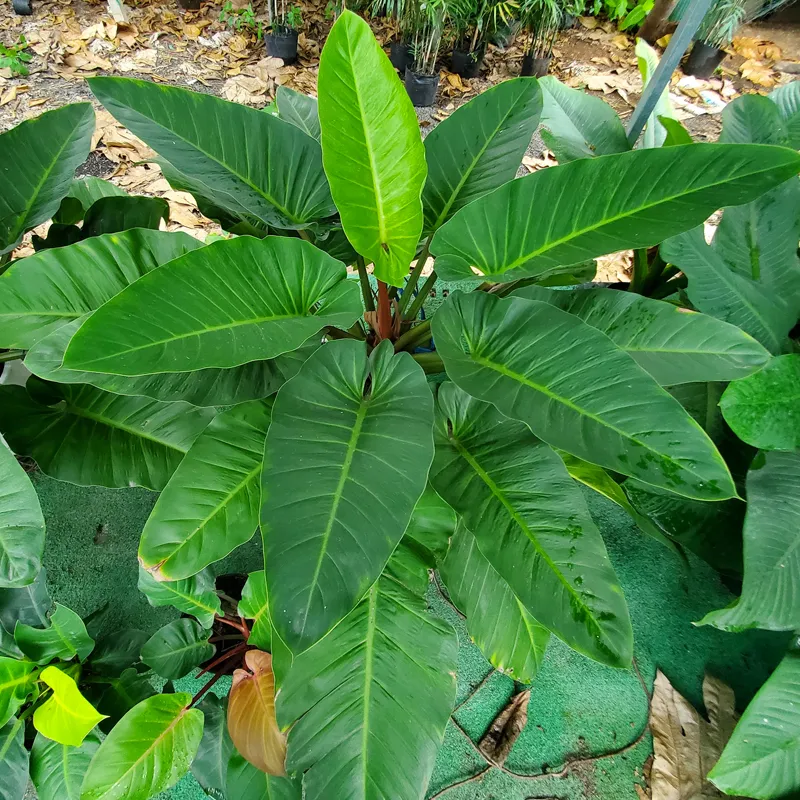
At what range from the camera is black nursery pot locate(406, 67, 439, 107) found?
2.48 meters

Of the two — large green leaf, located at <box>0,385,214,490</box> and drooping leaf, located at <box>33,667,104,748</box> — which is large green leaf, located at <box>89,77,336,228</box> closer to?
large green leaf, located at <box>0,385,214,490</box>

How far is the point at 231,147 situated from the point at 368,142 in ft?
0.87

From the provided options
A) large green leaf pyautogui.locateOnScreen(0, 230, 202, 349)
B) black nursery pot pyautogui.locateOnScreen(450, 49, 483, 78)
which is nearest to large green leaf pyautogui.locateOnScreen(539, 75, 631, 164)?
large green leaf pyautogui.locateOnScreen(0, 230, 202, 349)

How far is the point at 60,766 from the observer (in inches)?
30.5

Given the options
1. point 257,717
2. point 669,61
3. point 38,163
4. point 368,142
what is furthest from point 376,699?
point 669,61

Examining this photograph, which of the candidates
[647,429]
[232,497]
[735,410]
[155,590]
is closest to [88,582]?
[155,590]

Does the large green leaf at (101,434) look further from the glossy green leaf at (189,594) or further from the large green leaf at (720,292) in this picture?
the large green leaf at (720,292)

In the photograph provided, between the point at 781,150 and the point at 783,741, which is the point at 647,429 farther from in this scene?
the point at 783,741

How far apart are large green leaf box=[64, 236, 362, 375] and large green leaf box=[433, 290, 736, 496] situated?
19cm

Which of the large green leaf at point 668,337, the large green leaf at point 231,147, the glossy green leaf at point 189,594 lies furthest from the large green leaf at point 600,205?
the glossy green leaf at point 189,594

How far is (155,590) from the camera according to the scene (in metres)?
0.80

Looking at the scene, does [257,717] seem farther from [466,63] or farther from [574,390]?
[466,63]

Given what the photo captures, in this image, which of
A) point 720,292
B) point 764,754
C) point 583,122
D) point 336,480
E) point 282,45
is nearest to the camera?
point 336,480

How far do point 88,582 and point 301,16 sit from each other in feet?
9.93
